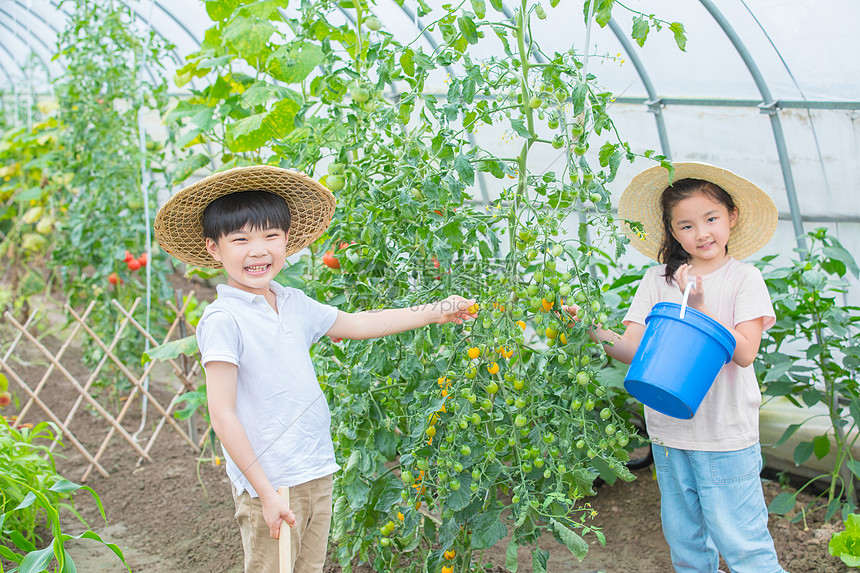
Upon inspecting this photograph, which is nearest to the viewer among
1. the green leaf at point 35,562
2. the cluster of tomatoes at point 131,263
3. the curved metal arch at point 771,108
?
the green leaf at point 35,562

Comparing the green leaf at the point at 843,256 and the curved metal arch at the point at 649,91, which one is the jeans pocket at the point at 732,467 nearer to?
the green leaf at the point at 843,256

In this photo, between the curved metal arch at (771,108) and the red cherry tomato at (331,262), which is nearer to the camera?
the red cherry tomato at (331,262)

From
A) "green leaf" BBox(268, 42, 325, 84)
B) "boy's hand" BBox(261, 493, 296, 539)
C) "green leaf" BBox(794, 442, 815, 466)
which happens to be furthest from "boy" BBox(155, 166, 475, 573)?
"green leaf" BBox(794, 442, 815, 466)

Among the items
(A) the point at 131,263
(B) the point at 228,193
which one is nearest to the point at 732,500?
(B) the point at 228,193

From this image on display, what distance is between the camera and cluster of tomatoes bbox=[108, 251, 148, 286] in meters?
3.57

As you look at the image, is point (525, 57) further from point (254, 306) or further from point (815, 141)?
point (815, 141)

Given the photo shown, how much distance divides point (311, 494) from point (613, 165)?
869 mm

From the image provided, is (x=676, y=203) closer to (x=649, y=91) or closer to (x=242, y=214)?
(x=242, y=214)

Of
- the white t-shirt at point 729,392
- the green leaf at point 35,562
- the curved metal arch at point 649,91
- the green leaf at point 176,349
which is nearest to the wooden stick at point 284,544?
the green leaf at point 35,562

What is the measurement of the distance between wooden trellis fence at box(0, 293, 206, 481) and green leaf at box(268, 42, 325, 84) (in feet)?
4.31

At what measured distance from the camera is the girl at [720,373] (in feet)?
5.37

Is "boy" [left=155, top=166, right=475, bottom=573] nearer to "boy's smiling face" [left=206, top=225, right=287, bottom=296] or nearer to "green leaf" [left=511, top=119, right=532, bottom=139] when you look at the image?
"boy's smiling face" [left=206, top=225, right=287, bottom=296]

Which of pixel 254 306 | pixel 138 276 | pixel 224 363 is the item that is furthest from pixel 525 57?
pixel 138 276

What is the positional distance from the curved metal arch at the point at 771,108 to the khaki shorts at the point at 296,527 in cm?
190
